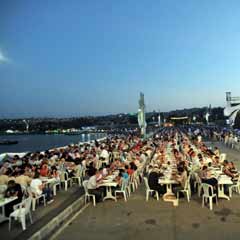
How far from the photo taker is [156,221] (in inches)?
418

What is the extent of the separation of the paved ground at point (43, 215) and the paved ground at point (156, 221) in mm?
601

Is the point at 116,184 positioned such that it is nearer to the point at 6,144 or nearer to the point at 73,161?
the point at 73,161

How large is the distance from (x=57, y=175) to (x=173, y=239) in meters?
7.24

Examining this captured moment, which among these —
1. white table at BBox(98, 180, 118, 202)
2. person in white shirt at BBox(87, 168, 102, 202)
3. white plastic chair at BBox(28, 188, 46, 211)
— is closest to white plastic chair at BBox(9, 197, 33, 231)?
white plastic chair at BBox(28, 188, 46, 211)

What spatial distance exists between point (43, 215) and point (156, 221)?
278 centimetres

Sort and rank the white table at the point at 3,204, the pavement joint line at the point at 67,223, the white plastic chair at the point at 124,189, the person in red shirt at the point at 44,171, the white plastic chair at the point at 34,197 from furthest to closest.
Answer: the person in red shirt at the point at 44,171
the white plastic chair at the point at 124,189
the white plastic chair at the point at 34,197
the white table at the point at 3,204
the pavement joint line at the point at 67,223

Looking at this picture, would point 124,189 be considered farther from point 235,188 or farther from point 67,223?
point 235,188

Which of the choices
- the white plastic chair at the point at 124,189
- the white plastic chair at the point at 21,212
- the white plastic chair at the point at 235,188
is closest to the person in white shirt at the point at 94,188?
the white plastic chair at the point at 124,189

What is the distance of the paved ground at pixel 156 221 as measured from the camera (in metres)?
9.30

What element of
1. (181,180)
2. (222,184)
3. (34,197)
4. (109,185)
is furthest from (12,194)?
(222,184)

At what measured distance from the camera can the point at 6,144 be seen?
15475 centimetres

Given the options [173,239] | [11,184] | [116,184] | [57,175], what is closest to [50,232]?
[11,184]

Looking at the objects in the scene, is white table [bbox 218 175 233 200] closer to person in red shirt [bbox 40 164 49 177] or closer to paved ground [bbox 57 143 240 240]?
paved ground [bbox 57 143 240 240]

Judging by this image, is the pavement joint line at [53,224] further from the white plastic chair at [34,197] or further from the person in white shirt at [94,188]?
the white plastic chair at [34,197]
